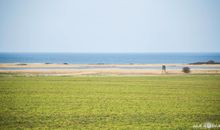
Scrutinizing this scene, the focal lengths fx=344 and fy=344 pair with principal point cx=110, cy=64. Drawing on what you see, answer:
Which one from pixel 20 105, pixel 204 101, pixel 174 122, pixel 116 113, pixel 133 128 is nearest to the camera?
pixel 133 128

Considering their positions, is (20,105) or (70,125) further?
(20,105)

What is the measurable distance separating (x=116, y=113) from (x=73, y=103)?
19.3 ft

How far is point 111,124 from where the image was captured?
19.7 metres

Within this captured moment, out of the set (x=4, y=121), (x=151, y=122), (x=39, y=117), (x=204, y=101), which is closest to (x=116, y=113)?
(x=151, y=122)

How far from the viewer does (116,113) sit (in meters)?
23.4

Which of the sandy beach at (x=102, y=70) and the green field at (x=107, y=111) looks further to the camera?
the sandy beach at (x=102, y=70)

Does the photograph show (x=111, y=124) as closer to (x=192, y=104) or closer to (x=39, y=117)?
(x=39, y=117)

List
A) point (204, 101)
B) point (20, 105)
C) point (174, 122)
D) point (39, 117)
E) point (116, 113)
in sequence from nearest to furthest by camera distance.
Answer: point (174, 122) → point (39, 117) → point (116, 113) → point (20, 105) → point (204, 101)

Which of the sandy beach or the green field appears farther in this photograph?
the sandy beach

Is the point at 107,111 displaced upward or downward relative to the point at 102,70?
downward

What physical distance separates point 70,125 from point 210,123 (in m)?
8.03

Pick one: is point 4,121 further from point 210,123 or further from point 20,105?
point 210,123

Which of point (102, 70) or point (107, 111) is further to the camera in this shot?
point (102, 70)

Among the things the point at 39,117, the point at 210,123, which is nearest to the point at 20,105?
the point at 39,117
